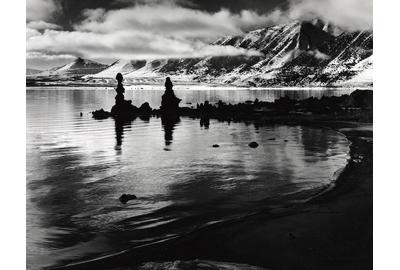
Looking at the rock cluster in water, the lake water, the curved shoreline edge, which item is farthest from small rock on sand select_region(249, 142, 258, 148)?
the rock cluster in water

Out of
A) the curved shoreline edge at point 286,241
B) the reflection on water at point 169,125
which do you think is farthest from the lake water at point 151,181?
the curved shoreline edge at point 286,241

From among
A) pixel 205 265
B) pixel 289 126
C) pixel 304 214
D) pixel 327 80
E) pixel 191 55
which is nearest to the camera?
pixel 205 265

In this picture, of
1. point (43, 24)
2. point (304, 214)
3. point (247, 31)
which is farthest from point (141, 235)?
point (247, 31)

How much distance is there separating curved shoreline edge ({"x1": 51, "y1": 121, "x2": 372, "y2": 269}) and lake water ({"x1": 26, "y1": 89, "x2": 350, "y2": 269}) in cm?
49

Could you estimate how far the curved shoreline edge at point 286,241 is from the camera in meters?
7.02

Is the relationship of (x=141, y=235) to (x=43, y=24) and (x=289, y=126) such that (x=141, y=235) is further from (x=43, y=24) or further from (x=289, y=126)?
(x=289, y=126)

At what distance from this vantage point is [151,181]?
1292 centimetres

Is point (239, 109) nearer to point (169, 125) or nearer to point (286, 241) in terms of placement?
point (169, 125)

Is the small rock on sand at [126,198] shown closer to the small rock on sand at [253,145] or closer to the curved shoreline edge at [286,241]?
the curved shoreline edge at [286,241]

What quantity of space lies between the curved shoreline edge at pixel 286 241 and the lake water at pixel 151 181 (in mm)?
487

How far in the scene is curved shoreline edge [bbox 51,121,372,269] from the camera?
7018mm

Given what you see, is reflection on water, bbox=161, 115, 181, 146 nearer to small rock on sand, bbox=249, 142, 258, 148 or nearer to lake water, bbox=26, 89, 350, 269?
lake water, bbox=26, 89, 350, 269
